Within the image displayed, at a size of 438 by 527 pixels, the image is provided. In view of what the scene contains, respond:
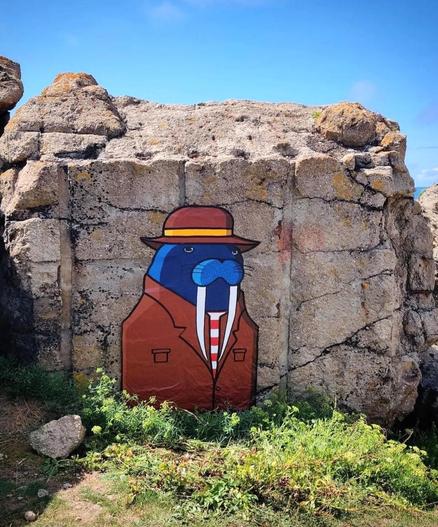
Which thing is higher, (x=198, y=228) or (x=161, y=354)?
(x=198, y=228)

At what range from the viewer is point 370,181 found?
4168mm

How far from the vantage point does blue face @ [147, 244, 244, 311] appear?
396cm

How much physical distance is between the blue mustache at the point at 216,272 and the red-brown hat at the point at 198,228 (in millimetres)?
159

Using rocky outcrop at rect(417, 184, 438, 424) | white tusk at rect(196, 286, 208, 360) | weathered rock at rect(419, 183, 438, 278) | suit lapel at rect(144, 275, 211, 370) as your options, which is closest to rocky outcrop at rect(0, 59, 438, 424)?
suit lapel at rect(144, 275, 211, 370)

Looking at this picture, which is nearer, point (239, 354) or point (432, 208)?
point (239, 354)

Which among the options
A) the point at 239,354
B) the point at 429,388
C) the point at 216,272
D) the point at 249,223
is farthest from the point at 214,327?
the point at 429,388

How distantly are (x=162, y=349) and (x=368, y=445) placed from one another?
5.24 ft

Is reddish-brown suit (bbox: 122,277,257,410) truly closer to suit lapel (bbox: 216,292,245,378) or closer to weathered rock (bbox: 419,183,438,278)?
suit lapel (bbox: 216,292,245,378)

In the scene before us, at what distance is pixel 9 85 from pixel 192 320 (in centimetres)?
250

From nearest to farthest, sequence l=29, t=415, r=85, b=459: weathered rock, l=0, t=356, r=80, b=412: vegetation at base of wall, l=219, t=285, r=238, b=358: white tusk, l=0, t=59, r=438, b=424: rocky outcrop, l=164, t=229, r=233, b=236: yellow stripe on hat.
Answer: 1. l=29, t=415, r=85, b=459: weathered rock
2. l=0, t=356, r=80, b=412: vegetation at base of wall
3. l=0, t=59, r=438, b=424: rocky outcrop
4. l=164, t=229, r=233, b=236: yellow stripe on hat
5. l=219, t=285, r=238, b=358: white tusk

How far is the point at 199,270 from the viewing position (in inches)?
158

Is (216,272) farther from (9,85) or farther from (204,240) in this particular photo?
(9,85)

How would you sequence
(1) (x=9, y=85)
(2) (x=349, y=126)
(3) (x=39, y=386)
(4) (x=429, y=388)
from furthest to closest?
(4) (x=429, y=388) → (1) (x=9, y=85) → (2) (x=349, y=126) → (3) (x=39, y=386)

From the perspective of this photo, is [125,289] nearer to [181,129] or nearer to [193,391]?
[193,391]
